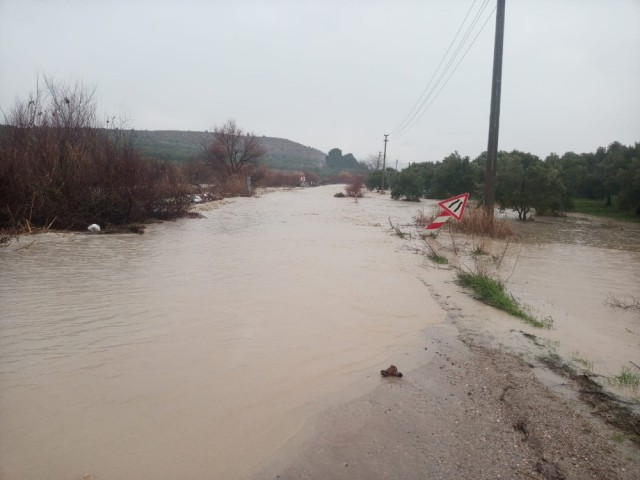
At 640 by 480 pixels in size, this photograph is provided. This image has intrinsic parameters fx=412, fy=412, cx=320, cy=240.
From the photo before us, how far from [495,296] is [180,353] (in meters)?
4.71

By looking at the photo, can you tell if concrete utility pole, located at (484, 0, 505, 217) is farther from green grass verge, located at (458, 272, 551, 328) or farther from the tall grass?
green grass verge, located at (458, 272, 551, 328)

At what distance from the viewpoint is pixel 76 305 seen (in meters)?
5.54

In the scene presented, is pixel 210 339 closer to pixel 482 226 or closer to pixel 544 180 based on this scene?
pixel 482 226

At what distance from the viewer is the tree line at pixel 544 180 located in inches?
952

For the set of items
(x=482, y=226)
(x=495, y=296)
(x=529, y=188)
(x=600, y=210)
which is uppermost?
(x=529, y=188)

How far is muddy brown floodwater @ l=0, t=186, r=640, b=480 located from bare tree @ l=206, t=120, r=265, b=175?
36.6 m

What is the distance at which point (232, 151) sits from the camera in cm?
4728

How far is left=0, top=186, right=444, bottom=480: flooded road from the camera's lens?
2705mm

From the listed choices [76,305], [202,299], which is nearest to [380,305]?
[202,299]

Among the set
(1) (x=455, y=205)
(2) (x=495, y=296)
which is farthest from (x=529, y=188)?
(2) (x=495, y=296)

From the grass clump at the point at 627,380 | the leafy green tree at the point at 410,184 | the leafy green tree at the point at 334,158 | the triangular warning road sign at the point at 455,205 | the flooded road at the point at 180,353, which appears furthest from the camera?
the leafy green tree at the point at 334,158

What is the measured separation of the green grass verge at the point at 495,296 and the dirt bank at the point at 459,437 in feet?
6.81

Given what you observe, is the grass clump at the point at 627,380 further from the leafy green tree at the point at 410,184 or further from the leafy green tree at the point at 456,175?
the leafy green tree at the point at 410,184

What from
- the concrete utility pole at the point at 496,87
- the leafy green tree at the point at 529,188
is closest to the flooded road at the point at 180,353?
the concrete utility pole at the point at 496,87
